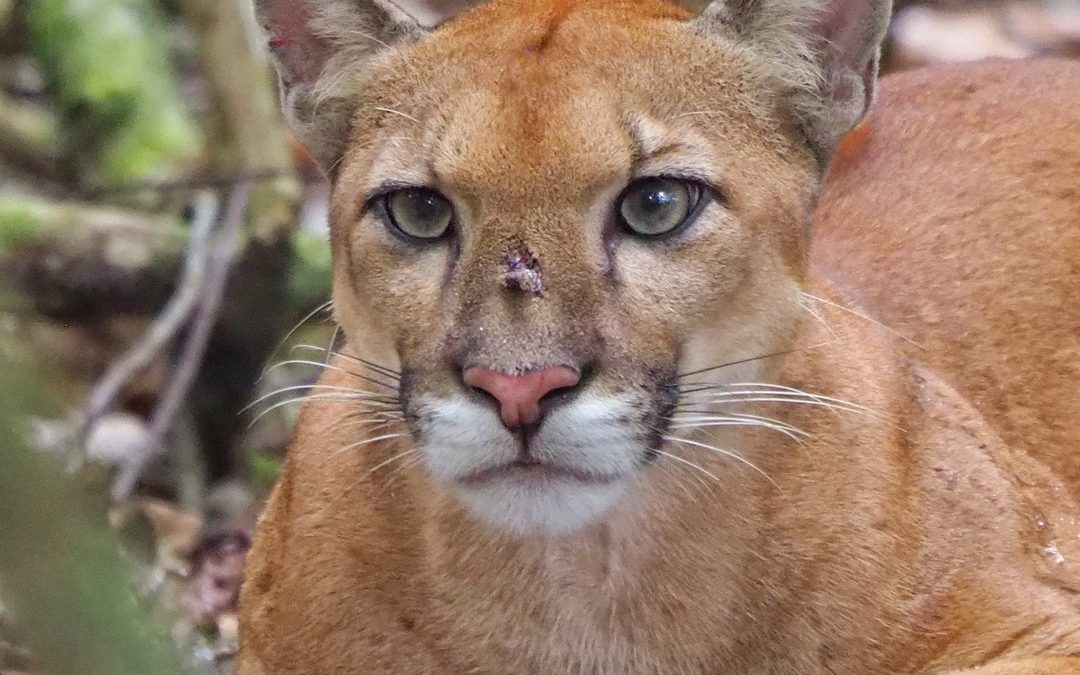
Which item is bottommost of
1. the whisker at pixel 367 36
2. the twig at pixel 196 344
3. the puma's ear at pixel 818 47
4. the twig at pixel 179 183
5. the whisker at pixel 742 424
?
the twig at pixel 196 344

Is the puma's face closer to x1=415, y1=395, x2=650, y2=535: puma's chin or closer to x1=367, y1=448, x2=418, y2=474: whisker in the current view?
x1=415, y1=395, x2=650, y2=535: puma's chin

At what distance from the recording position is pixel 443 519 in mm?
3096

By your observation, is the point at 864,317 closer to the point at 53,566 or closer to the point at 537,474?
the point at 537,474

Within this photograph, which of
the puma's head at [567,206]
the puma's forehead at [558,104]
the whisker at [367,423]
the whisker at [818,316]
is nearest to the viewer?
the puma's head at [567,206]

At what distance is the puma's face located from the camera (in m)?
→ 2.53

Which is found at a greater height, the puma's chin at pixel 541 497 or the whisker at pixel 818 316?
the whisker at pixel 818 316

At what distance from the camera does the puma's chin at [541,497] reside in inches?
103

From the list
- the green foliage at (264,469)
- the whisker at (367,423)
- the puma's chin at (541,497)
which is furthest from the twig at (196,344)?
the puma's chin at (541,497)

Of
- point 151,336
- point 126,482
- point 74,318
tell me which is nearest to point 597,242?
point 126,482

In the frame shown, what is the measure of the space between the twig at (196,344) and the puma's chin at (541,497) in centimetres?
233

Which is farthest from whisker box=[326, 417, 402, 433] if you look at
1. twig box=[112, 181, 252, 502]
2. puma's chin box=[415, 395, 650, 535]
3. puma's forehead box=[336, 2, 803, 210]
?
twig box=[112, 181, 252, 502]

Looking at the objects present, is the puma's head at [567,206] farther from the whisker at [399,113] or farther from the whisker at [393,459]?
the whisker at [393,459]

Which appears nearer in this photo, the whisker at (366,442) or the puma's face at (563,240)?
the puma's face at (563,240)

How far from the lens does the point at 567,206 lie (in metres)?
2.62
